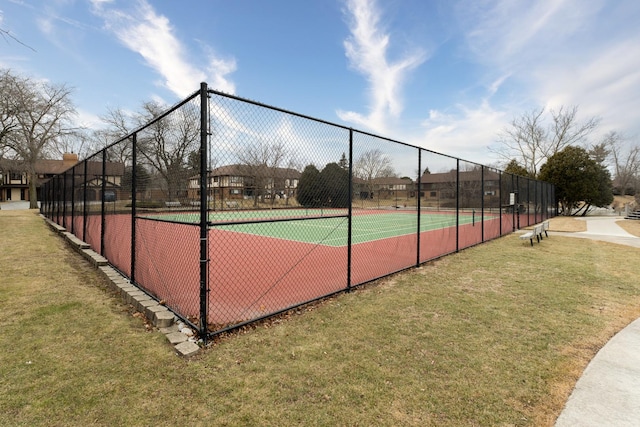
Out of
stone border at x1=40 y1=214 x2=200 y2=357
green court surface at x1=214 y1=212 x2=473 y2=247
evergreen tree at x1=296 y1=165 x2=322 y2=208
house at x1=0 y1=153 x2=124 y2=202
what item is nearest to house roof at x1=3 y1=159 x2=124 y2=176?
house at x1=0 y1=153 x2=124 y2=202

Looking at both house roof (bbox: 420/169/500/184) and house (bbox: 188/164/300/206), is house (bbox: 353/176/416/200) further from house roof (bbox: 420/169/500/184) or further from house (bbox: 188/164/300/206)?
house (bbox: 188/164/300/206)

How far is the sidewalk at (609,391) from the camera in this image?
81.4 inches

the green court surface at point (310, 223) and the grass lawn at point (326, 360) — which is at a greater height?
the green court surface at point (310, 223)

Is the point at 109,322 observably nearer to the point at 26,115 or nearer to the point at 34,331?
the point at 34,331

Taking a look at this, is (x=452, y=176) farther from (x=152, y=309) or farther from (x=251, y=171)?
(x=152, y=309)

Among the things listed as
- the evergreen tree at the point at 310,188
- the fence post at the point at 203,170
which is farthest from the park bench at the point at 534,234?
the fence post at the point at 203,170

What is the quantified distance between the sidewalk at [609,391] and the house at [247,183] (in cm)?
319

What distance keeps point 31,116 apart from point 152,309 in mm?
28035

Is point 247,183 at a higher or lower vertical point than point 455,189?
lower

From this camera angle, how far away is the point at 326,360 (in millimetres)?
2785

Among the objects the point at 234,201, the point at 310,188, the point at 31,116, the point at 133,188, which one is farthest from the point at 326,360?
the point at 31,116

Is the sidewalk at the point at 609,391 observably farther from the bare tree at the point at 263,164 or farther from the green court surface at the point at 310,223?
the bare tree at the point at 263,164

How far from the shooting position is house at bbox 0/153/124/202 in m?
6.33

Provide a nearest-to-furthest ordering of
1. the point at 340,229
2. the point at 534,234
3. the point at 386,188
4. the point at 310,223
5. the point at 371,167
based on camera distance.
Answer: the point at 371,167, the point at 386,188, the point at 534,234, the point at 340,229, the point at 310,223
